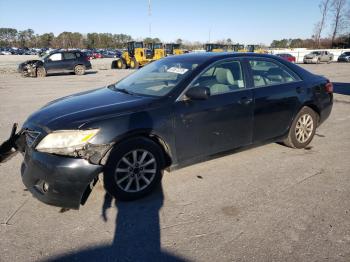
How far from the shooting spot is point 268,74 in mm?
4484

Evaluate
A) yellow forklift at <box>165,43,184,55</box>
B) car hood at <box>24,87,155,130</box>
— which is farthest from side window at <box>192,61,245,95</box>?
yellow forklift at <box>165,43,184,55</box>

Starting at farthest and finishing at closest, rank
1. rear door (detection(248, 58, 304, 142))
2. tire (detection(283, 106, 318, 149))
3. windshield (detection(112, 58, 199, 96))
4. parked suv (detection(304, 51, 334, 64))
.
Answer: parked suv (detection(304, 51, 334, 64)) → tire (detection(283, 106, 318, 149)) → rear door (detection(248, 58, 304, 142)) → windshield (detection(112, 58, 199, 96))

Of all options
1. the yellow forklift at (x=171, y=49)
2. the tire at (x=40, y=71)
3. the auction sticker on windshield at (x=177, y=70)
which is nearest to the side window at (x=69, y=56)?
the tire at (x=40, y=71)

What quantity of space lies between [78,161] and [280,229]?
202cm

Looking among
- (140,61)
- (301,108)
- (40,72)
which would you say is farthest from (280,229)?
(140,61)

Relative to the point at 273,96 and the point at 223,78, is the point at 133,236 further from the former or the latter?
the point at 273,96

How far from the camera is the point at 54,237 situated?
9.08ft

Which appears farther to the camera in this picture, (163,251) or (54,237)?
(54,237)

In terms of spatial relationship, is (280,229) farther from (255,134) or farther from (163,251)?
(255,134)

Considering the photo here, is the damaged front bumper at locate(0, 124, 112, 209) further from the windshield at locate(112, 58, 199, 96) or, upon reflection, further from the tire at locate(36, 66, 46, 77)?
the tire at locate(36, 66, 46, 77)

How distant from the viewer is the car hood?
3119 millimetres

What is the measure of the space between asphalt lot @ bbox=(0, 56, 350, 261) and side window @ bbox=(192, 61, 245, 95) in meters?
1.12

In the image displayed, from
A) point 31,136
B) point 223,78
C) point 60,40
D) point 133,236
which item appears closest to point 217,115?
point 223,78

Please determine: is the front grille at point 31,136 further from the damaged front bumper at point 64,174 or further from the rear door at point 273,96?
the rear door at point 273,96
